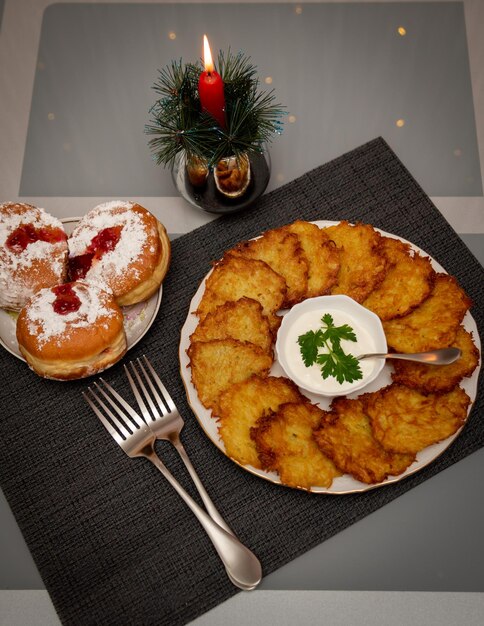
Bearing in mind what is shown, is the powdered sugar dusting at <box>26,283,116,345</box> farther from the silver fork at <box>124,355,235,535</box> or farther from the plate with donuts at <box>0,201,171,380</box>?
the silver fork at <box>124,355,235,535</box>

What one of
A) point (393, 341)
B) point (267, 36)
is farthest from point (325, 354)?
point (267, 36)

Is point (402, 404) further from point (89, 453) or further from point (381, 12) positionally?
point (381, 12)

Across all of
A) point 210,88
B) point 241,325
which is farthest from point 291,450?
point 210,88

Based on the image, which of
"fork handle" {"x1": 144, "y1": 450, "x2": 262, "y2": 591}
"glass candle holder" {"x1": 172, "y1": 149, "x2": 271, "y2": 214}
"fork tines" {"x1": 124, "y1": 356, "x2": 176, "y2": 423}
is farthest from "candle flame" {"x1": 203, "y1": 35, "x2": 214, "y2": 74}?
"fork handle" {"x1": 144, "y1": 450, "x2": 262, "y2": 591}

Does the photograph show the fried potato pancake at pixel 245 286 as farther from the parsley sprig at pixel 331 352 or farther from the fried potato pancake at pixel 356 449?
the fried potato pancake at pixel 356 449

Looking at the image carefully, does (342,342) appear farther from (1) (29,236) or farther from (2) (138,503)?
(1) (29,236)

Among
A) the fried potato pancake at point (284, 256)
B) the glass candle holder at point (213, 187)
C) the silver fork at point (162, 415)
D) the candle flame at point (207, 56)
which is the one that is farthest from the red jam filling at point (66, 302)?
the candle flame at point (207, 56)
